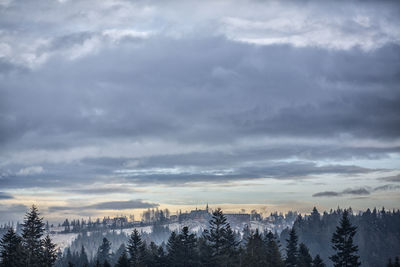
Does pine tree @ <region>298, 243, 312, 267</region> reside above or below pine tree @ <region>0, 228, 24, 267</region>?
below

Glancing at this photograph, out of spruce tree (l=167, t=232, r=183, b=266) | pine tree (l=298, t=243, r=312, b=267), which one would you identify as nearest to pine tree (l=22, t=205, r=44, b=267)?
spruce tree (l=167, t=232, r=183, b=266)

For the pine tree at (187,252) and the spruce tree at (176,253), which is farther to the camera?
the spruce tree at (176,253)

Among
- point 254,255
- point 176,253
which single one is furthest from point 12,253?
point 254,255

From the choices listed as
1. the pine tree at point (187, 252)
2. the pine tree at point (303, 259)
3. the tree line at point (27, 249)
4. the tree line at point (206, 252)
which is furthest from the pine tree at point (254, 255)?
the tree line at point (27, 249)

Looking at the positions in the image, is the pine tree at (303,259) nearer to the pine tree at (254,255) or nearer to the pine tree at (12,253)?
the pine tree at (254,255)

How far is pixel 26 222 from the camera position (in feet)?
329

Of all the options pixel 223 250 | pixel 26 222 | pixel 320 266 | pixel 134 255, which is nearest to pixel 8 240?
pixel 26 222

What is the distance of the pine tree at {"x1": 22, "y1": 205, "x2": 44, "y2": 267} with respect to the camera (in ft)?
319

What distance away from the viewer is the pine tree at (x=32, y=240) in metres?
97.3

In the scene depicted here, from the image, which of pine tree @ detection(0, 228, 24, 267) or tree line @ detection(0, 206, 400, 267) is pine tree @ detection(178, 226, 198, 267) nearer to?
tree line @ detection(0, 206, 400, 267)

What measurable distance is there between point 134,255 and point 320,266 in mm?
41453

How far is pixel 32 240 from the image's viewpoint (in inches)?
3885

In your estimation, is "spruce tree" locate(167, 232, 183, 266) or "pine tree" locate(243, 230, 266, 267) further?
"spruce tree" locate(167, 232, 183, 266)

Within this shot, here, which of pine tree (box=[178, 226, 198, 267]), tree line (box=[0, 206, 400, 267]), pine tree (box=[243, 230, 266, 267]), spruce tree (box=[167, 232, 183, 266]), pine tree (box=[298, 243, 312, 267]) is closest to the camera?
tree line (box=[0, 206, 400, 267])
